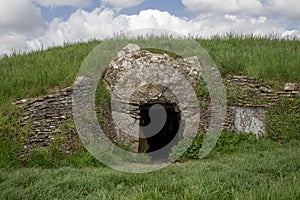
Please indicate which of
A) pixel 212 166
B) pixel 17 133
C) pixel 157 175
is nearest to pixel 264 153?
pixel 212 166

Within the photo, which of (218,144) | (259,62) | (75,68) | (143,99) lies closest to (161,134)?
(143,99)

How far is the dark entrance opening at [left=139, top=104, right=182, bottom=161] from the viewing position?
9.10 metres

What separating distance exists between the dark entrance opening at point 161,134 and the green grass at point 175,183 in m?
3.10

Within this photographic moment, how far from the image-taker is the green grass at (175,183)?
12.9 feet

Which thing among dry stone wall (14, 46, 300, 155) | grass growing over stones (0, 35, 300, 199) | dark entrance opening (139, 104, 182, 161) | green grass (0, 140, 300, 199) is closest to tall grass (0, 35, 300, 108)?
grass growing over stones (0, 35, 300, 199)

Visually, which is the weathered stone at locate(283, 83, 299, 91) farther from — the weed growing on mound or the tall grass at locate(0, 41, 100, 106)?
the tall grass at locate(0, 41, 100, 106)

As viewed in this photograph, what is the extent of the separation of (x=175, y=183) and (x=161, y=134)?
5856 millimetres

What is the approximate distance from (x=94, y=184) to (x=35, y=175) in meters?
1.12

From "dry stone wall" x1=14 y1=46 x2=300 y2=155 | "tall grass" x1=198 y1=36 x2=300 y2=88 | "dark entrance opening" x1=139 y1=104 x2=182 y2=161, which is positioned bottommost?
"dark entrance opening" x1=139 y1=104 x2=182 y2=161

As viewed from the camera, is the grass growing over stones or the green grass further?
the grass growing over stones

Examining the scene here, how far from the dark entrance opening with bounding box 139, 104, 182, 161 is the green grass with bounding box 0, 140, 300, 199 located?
3096 mm

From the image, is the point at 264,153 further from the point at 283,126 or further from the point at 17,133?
the point at 17,133

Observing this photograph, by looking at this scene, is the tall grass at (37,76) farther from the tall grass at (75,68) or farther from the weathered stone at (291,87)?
the weathered stone at (291,87)

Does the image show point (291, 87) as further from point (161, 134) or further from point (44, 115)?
point (44, 115)
